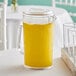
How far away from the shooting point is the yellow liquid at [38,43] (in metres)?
0.75

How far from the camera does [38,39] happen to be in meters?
0.75

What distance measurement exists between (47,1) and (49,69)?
9.38ft

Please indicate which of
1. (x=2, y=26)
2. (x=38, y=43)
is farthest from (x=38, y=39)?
(x=2, y=26)

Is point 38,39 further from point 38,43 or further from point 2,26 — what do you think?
point 2,26

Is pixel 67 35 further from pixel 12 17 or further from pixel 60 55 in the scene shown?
pixel 12 17

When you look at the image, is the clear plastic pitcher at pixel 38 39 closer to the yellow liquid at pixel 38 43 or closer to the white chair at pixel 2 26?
the yellow liquid at pixel 38 43

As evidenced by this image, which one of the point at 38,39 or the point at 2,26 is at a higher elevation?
the point at 38,39

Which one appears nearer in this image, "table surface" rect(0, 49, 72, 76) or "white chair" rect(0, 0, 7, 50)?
"table surface" rect(0, 49, 72, 76)

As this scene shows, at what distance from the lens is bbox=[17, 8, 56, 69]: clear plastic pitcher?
29.6 inches

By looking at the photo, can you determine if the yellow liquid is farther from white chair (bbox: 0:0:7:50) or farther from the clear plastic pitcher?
white chair (bbox: 0:0:7:50)

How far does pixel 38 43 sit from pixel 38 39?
11 mm

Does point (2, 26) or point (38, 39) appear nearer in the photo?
point (38, 39)

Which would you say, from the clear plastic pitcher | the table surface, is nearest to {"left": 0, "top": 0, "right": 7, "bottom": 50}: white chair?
the table surface

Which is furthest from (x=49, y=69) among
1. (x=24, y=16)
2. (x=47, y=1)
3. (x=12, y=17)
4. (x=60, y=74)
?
(x=47, y=1)
